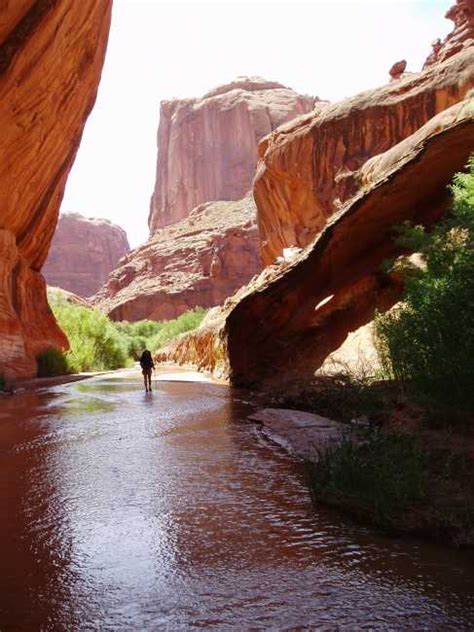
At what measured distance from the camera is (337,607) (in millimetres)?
3354

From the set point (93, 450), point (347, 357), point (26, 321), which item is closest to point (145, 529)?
point (93, 450)

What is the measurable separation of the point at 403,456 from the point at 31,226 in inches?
827

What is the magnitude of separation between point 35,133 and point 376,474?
19.0 meters

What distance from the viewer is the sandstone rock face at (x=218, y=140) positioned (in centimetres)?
8775

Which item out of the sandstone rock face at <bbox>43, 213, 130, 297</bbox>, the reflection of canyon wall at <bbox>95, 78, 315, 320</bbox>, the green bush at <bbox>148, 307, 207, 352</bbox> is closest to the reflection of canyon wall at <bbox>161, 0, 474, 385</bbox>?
the green bush at <bbox>148, 307, 207, 352</bbox>

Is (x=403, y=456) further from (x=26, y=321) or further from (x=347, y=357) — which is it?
(x=26, y=321)

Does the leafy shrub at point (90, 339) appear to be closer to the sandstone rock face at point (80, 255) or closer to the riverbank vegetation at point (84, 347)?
the riverbank vegetation at point (84, 347)

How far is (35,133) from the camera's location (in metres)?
20.3

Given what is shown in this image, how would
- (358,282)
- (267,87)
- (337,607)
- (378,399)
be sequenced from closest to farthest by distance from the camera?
(337,607) → (378,399) → (358,282) → (267,87)

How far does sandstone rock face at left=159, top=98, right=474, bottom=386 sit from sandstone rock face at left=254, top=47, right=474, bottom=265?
7690 mm

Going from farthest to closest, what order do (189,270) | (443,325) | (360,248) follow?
(189,270), (360,248), (443,325)

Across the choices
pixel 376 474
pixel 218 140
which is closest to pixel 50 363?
pixel 376 474

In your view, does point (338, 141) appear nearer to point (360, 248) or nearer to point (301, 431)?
point (360, 248)

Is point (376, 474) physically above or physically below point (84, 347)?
below
